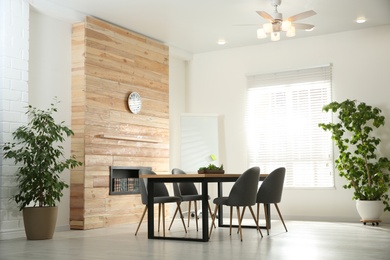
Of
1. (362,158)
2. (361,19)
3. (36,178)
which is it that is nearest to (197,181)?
(36,178)

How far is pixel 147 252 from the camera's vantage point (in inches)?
194

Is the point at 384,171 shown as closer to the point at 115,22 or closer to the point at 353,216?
the point at 353,216

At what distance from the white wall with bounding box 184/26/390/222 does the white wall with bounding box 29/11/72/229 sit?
10.5ft

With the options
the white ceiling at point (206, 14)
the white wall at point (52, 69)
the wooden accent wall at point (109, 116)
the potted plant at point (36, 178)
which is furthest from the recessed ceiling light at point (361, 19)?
the potted plant at point (36, 178)

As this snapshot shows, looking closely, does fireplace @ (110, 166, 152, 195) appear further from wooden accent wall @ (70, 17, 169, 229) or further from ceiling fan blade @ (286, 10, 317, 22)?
ceiling fan blade @ (286, 10, 317, 22)

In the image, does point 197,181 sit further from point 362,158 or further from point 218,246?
point 362,158

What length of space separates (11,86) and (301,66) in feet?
15.9

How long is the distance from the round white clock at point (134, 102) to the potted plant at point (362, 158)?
290 centimetres

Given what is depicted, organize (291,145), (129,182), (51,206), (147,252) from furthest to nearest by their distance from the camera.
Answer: (291,145) < (129,182) < (51,206) < (147,252)

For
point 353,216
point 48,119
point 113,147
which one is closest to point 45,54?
point 48,119

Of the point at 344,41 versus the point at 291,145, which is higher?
the point at 344,41

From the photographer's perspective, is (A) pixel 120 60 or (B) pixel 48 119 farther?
(A) pixel 120 60

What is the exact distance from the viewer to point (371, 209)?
7.66m

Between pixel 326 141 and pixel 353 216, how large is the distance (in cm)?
128
